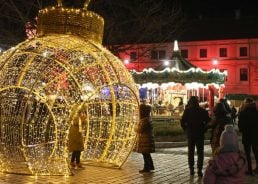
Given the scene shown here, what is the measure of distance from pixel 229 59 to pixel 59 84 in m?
46.3

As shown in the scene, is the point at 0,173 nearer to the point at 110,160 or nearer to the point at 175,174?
the point at 110,160

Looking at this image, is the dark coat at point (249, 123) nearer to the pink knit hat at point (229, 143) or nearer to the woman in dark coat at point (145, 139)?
the woman in dark coat at point (145, 139)

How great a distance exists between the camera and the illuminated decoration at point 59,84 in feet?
33.5

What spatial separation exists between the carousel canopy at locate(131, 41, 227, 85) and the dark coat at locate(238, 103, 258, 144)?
13.5 metres

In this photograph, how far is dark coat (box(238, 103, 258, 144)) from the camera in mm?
10953

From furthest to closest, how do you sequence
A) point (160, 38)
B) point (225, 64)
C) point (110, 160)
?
1. point (225, 64)
2. point (160, 38)
3. point (110, 160)

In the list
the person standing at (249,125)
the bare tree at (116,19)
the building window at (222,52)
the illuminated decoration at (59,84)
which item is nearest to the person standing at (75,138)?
the illuminated decoration at (59,84)

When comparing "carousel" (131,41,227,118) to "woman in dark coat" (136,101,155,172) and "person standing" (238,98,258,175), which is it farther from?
"woman in dark coat" (136,101,155,172)

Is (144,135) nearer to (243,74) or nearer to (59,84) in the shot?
(59,84)

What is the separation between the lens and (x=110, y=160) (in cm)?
1191

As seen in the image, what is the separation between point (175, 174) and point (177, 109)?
55.9 ft

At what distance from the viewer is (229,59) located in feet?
183

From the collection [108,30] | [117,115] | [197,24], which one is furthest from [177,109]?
[197,24]

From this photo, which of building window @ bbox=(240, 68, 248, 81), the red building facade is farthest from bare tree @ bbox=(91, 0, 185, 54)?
building window @ bbox=(240, 68, 248, 81)
